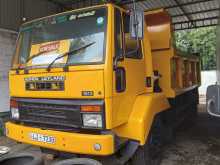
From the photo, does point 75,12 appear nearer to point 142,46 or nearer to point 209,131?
point 142,46

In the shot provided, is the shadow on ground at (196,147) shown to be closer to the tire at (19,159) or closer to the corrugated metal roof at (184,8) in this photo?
the tire at (19,159)

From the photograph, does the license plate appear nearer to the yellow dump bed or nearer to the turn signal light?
the turn signal light

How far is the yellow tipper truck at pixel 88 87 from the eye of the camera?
139 inches

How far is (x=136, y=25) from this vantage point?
3.71m

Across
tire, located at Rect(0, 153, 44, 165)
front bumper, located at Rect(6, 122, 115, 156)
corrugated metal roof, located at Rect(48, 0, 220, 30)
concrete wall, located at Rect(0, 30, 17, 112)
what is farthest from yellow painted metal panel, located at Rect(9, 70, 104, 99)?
corrugated metal roof, located at Rect(48, 0, 220, 30)

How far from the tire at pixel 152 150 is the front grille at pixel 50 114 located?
1092 mm

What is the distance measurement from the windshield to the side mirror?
14.3 inches

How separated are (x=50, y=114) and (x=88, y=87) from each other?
2.55 feet

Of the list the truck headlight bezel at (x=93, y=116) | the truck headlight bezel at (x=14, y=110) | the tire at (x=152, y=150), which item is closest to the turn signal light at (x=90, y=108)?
the truck headlight bezel at (x=93, y=116)

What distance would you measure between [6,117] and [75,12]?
15.4 ft

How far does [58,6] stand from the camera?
30.0 ft

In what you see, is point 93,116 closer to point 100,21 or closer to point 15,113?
point 100,21

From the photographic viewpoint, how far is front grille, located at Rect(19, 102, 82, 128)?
3.67 m

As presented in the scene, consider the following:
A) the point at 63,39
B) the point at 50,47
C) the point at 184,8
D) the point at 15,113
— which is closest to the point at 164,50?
the point at 63,39
